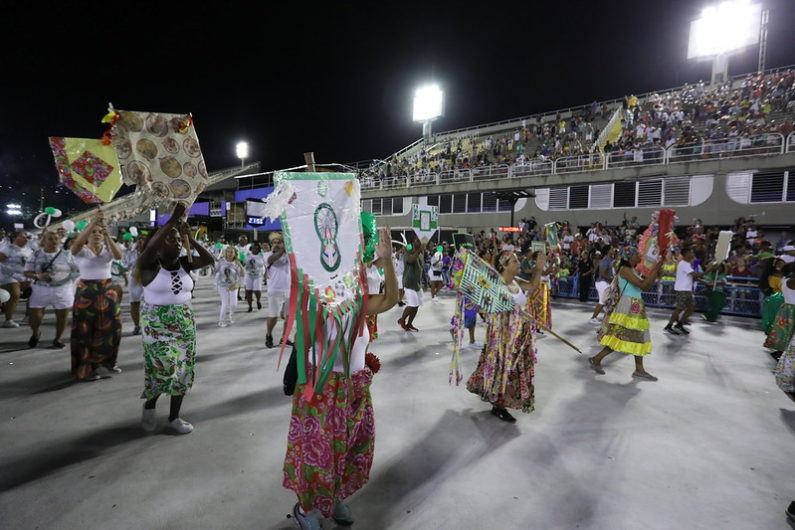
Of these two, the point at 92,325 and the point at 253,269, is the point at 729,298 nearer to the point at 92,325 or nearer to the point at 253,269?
the point at 253,269

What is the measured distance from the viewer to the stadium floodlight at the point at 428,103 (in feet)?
109

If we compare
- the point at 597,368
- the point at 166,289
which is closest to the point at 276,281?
the point at 166,289

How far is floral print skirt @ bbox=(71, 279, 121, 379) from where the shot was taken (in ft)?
15.5

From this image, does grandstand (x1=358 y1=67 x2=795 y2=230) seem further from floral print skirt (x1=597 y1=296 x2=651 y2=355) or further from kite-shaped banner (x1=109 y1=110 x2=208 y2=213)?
kite-shaped banner (x1=109 y1=110 x2=208 y2=213)

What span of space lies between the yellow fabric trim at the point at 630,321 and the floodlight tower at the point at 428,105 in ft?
97.8

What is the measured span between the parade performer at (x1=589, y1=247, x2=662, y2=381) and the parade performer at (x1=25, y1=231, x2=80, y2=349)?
787 cm

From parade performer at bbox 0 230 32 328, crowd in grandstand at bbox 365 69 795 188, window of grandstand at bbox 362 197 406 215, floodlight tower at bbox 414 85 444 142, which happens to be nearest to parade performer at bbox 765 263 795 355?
crowd in grandstand at bbox 365 69 795 188

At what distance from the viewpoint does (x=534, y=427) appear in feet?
12.9

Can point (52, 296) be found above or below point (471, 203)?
below

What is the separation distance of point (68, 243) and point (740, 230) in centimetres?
→ 1933

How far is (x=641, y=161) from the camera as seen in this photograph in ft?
54.0

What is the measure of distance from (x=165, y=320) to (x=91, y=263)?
2.05 meters

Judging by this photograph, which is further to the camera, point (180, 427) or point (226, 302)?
point (226, 302)

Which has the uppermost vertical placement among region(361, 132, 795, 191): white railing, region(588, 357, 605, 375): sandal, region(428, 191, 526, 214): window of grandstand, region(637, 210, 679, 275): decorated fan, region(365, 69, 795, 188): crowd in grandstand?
region(365, 69, 795, 188): crowd in grandstand
